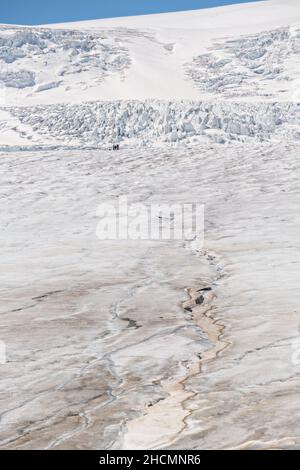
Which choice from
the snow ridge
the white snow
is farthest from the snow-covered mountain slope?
the white snow

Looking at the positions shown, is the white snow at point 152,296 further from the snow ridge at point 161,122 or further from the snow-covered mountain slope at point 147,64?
the snow-covered mountain slope at point 147,64

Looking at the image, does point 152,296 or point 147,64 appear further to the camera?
point 147,64

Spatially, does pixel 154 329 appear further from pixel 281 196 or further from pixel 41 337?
pixel 281 196

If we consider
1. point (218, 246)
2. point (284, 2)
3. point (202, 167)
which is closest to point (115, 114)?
point (202, 167)

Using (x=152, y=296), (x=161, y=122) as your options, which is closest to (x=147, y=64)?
(x=161, y=122)

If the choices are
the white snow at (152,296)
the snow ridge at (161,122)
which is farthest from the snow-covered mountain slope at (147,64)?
the white snow at (152,296)

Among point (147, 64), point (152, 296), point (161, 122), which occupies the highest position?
point (147, 64)

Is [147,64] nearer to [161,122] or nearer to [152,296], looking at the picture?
[161,122]

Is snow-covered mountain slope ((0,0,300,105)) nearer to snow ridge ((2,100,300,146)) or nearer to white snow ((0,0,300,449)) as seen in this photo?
snow ridge ((2,100,300,146))
